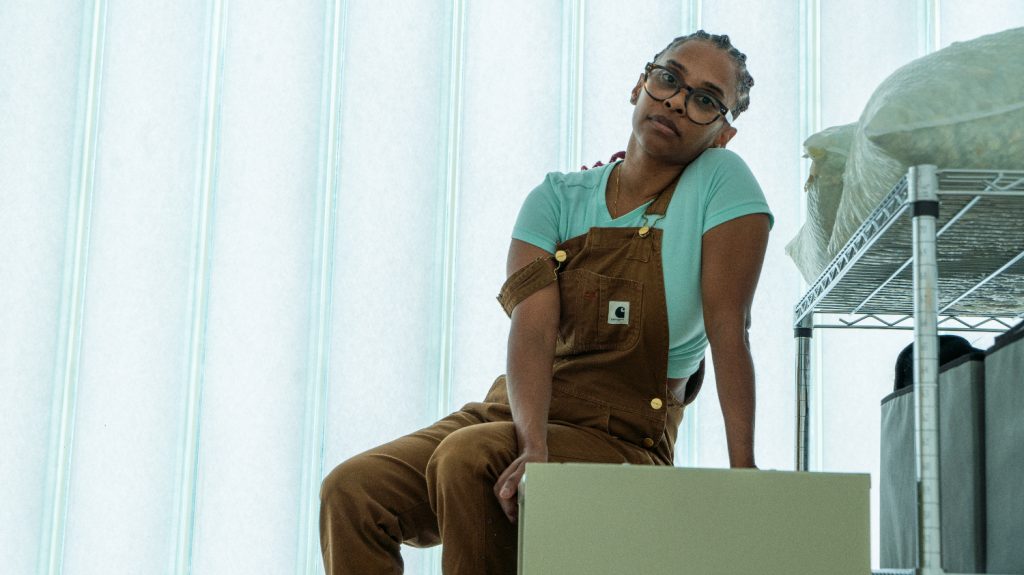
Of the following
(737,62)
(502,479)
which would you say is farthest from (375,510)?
(737,62)

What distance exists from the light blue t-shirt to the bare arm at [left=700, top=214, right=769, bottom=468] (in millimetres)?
19

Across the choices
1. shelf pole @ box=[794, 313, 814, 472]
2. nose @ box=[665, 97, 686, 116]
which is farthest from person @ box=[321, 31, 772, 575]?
shelf pole @ box=[794, 313, 814, 472]

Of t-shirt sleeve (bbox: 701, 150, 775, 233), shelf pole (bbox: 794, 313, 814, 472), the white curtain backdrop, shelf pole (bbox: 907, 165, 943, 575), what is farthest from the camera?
the white curtain backdrop

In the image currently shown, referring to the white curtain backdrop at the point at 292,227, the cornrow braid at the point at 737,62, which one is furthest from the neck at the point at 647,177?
the white curtain backdrop at the point at 292,227

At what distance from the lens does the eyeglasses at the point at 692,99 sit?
1391 mm

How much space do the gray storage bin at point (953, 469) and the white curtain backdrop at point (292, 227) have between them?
0.56 meters

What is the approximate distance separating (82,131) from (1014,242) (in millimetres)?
1655

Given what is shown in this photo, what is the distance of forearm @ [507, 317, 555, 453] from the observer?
124cm

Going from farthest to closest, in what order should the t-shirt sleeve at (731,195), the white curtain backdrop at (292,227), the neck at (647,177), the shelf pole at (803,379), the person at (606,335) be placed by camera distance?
the white curtain backdrop at (292,227) < the shelf pole at (803,379) < the neck at (647,177) < the t-shirt sleeve at (731,195) < the person at (606,335)

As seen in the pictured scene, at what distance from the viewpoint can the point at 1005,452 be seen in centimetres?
118

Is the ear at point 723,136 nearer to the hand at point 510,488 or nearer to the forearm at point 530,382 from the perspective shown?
the forearm at point 530,382

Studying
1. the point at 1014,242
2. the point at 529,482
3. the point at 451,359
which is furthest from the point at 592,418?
the point at 451,359

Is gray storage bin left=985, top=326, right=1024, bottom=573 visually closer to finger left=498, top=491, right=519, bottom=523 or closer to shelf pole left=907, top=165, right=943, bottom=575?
shelf pole left=907, top=165, right=943, bottom=575

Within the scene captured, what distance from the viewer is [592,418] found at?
1.32m
